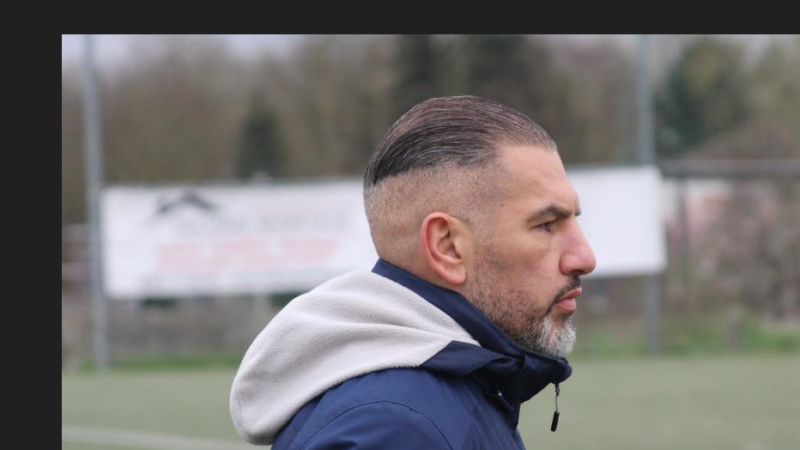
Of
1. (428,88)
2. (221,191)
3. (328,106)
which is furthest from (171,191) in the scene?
(428,88)

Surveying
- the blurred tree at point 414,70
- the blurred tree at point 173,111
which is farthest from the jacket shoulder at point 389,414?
the blurred tree at point 414,70

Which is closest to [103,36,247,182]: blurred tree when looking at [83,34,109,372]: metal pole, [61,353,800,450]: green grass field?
[83,34,109,372]: metal pole

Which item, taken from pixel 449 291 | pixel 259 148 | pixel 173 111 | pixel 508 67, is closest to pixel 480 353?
pixel 449 291

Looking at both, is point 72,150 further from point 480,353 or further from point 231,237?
point 480,353

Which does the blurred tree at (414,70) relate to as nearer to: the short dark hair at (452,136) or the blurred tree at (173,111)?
the blurred tree at (173,111)

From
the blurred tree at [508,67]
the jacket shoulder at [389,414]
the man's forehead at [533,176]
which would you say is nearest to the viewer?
the jacket shoulder at [389,414]

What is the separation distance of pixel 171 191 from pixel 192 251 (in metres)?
0.91

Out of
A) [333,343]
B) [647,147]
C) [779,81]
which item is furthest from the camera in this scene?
[779,81]

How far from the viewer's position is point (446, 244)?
6.40 feet

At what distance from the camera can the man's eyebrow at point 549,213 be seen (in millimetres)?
1968

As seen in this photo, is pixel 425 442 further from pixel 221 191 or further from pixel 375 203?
pixel 221 191

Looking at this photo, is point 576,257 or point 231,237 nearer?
point 576,257

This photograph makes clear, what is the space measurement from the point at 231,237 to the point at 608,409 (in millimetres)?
7273

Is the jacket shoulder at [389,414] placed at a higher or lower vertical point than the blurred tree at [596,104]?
lower
